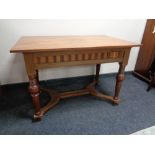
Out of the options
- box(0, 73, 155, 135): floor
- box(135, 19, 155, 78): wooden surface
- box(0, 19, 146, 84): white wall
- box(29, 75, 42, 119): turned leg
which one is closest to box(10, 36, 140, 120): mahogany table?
box(29, 75, 42, 119): turned leg

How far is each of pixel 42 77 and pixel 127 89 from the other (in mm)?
1152

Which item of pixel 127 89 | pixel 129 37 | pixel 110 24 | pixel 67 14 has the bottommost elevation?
pixel 127 89

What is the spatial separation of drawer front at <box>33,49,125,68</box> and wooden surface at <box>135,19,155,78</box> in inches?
37.3

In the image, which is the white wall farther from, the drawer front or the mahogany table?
the drawer front

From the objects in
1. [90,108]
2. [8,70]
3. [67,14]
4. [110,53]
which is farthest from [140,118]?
[8,70]

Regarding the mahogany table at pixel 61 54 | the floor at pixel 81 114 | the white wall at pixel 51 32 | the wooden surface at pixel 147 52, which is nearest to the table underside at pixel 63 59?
the mahogany table at pixel 61 54

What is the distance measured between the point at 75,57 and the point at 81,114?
601 mm

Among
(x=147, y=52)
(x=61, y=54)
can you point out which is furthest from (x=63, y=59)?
(x=147, y=52)

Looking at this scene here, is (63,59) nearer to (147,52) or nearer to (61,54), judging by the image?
(61,54)

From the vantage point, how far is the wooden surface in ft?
6.40

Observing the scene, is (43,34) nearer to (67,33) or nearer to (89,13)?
(67,33)

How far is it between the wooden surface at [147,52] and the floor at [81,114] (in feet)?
1.29

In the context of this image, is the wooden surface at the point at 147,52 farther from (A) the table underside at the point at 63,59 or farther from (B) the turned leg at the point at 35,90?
(B) the turned leg at the point at 35,90

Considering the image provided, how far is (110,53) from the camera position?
1.25 metres
